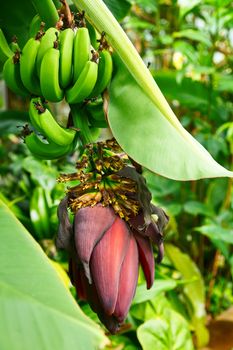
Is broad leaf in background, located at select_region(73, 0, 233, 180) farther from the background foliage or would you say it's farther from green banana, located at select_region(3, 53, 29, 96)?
the background foliage

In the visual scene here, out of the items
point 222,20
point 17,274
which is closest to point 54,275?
point 17,274

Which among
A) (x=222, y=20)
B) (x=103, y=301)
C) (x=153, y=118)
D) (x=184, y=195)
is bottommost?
(x=184, y=195)

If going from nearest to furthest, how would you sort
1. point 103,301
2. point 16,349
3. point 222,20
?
point 16,349 → point 103,301 → point 222,20

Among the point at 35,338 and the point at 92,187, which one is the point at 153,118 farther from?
the point at 35,338

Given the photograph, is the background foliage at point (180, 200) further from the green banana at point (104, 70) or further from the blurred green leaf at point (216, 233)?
the green banana at point (104, 70)

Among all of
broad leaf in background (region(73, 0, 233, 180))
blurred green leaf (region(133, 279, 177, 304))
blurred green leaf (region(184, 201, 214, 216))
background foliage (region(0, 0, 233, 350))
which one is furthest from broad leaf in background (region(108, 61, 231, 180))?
blurred green leaf (region(184, 201, 214, 216))

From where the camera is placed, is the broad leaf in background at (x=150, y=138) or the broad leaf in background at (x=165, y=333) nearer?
the broad leaf in background at (x=150, y=138)

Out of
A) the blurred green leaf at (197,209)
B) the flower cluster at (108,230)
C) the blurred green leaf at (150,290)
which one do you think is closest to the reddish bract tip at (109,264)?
the flower cluster at (108,230)

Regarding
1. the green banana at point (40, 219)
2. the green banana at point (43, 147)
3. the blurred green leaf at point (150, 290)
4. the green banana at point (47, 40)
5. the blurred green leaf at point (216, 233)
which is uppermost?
the green banana at point (47, 40)
